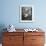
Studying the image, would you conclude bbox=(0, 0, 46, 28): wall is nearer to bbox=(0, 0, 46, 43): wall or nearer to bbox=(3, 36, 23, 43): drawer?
bbox=(0, 0, 46, 43): wall

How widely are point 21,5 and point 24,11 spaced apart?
22cm

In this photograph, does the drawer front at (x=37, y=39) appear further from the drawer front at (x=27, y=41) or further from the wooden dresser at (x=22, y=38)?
the drawer front at (x=27, y=41)

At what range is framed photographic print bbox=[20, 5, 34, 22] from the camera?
4.07 metres

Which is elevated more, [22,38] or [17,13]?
[17,13]

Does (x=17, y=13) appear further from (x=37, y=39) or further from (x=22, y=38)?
(x=37, y=39)

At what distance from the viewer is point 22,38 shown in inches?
142

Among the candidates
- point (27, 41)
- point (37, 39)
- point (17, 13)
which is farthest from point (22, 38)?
point (17, 13)

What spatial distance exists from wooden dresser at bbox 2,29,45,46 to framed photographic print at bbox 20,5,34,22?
25.6 inches

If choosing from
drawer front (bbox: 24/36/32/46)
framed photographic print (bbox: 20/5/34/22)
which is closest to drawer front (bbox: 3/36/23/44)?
drawer front (bbox: 24/36/32/46)

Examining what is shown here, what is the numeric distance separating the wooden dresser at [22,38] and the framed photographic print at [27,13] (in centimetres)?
65

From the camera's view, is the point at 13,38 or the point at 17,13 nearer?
the point at 13,38

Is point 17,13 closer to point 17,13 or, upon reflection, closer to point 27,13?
point 17,13

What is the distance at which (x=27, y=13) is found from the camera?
410 centimetres

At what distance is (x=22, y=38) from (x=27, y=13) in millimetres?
927
